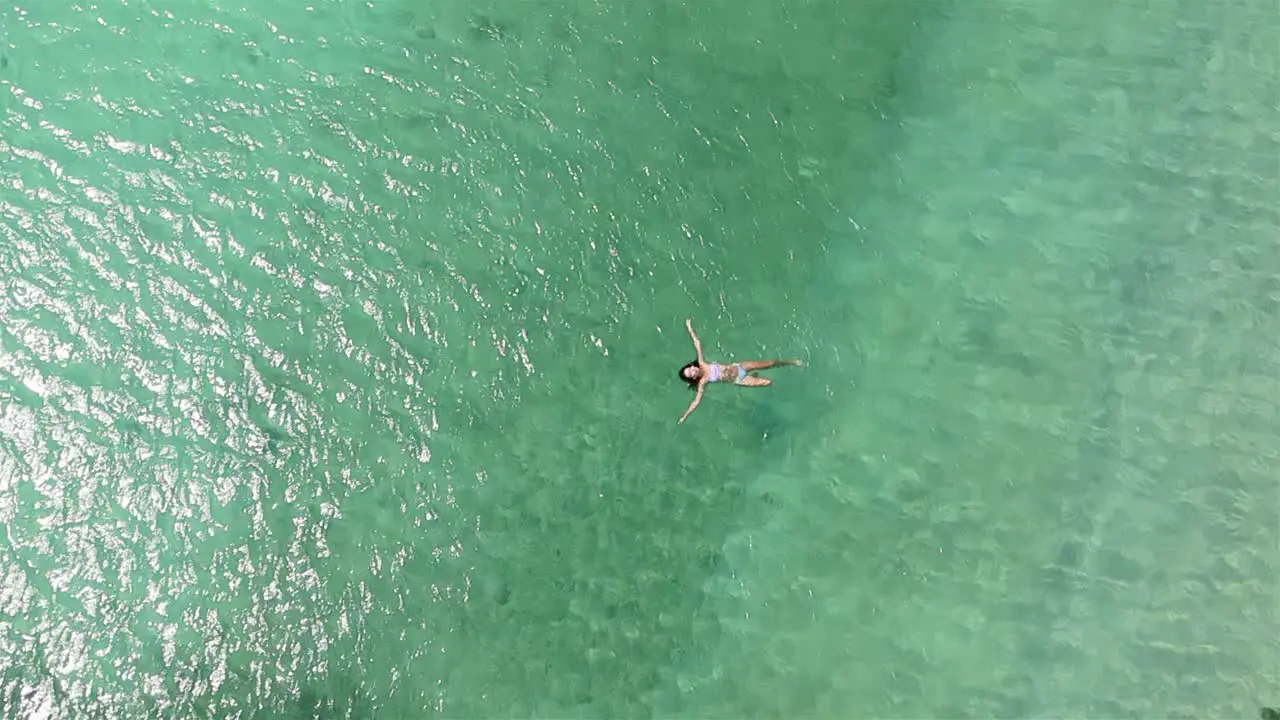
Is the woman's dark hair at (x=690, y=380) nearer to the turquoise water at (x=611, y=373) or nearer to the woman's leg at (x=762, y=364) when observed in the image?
the turquoise water at (x=611, y=373)

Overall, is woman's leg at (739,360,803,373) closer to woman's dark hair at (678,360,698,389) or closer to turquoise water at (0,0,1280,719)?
turquoise water at (0,0,1280,719)

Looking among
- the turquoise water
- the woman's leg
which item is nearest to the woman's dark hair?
the turquoise water

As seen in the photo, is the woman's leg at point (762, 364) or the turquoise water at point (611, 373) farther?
the woman's leg at point (762, 364)

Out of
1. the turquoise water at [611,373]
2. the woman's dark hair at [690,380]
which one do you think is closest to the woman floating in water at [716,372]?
the woman's dark hair at [690,380]

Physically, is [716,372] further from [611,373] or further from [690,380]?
[611,373]

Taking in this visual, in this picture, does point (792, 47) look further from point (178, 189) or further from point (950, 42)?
point (178, 189)

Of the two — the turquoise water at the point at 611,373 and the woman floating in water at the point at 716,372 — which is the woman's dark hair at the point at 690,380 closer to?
the woman floating in water at the point at 716,372

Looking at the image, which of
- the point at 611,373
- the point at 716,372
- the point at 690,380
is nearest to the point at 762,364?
the point at 716,372
